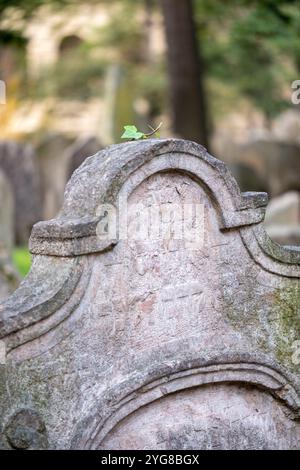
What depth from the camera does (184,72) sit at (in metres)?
14.0

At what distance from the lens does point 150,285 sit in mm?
4410

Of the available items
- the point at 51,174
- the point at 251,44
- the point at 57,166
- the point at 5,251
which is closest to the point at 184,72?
the point at 251,44

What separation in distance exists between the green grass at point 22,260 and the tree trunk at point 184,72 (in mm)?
2836

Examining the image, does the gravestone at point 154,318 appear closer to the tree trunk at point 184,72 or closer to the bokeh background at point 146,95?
the bokeh background at point 146,95

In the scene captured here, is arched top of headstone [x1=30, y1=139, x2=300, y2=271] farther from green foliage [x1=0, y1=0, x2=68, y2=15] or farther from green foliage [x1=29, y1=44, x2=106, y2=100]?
green foliage [x1=29, y1=44, x2=106, y2=100]

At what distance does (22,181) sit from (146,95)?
29.7ft

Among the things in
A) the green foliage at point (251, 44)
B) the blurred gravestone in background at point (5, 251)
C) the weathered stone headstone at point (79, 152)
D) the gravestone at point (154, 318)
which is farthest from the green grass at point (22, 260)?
the gravestone at point (154, 318)

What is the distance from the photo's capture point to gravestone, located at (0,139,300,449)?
160 inches

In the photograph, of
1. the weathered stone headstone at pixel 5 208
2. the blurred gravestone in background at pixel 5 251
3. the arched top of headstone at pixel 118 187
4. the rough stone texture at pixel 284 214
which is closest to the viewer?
the arched top of headstone at pixel 118 187

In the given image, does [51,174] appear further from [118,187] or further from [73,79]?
[118,187]

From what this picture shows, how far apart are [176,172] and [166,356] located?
2.83ft

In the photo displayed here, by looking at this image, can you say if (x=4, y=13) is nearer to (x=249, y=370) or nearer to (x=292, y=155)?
(x=292, y=155)

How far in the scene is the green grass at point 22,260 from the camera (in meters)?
11.8

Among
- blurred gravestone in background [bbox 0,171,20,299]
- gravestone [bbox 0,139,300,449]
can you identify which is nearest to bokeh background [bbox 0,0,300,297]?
blurred gravestone in background [bbox 0,171,20,299]
